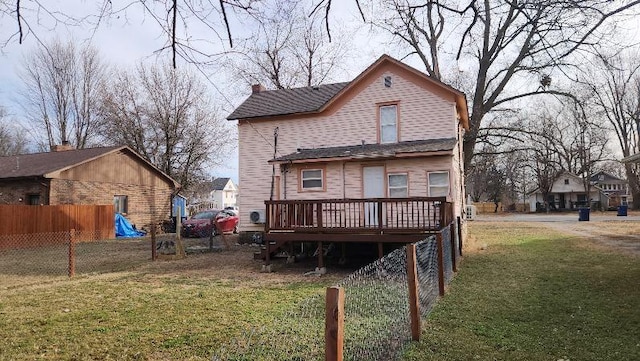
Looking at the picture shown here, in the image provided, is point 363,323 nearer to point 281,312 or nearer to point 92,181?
point 281,312

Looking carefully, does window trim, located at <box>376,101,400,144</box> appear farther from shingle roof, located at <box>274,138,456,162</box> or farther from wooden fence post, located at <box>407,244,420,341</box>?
wooden fence post, located at <box>407,244,420,341</box>

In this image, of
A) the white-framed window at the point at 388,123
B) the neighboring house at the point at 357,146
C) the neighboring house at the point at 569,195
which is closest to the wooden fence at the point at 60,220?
the neighboring house at the point at 357,146

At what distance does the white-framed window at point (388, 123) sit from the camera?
49.3 ft

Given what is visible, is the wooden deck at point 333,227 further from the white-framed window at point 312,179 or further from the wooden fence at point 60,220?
the wooden fence at point 60,220

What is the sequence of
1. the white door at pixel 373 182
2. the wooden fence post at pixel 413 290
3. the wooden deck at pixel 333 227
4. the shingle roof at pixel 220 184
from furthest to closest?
the shingle roof at pixel 220 184
the white door at pixel 373 182
the wooden deck at pixel 333 227
the wooden fence post at pixel 413 290

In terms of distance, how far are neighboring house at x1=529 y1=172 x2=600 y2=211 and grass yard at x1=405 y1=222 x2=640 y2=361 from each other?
4782 centimetres

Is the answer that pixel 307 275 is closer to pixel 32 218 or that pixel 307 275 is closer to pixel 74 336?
pixel 74 336

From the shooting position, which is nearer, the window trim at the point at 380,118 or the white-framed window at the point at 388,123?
the window trim at the point at 380,118

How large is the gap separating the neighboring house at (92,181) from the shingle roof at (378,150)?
1280 centimetres

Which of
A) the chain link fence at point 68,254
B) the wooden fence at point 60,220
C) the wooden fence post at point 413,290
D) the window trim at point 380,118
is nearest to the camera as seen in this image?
the wooden fence post at point 413,290

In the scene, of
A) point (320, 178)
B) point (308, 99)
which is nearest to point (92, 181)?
point (308, 99)

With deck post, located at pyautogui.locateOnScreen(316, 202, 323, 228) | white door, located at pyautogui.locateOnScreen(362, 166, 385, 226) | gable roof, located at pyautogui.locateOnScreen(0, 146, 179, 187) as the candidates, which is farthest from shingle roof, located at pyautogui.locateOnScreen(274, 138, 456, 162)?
gable roof, located at pyautogui.locateOnScreen(0, 146, 179, 187)

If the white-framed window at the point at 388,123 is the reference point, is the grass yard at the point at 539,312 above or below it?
below

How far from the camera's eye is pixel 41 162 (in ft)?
76.5
